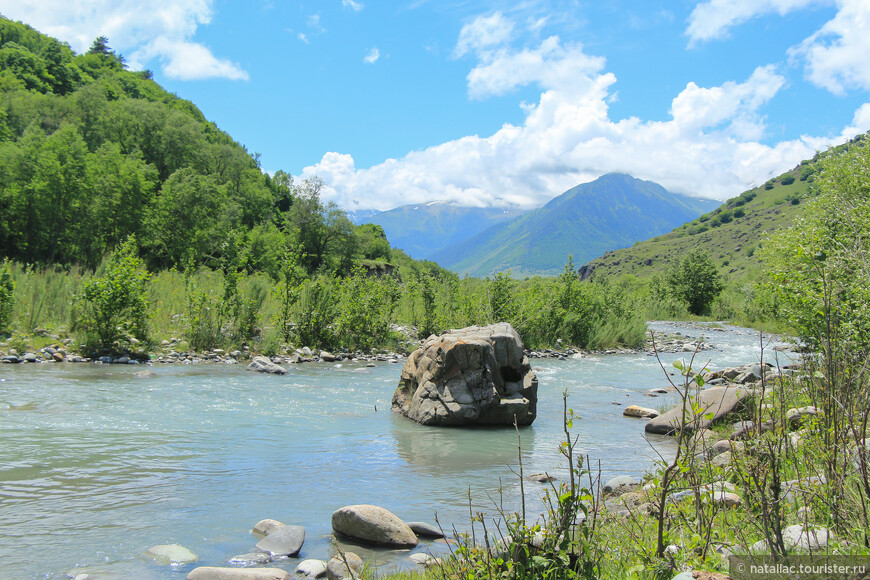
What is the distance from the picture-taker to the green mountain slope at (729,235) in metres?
118

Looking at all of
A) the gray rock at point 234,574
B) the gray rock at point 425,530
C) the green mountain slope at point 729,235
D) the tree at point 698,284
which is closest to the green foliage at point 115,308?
the gray rock at point 234,574

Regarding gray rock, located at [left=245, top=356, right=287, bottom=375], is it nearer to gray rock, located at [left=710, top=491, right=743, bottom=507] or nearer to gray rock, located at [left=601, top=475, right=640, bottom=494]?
gray rock, located at [left=601, top=475, right=640, bottom=494]

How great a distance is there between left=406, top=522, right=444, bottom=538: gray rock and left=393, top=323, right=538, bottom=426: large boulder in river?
529 cm

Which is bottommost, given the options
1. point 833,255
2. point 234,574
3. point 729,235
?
point 234,574

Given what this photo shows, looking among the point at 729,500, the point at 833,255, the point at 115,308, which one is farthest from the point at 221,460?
the point at 115,308

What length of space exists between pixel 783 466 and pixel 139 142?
66.7 meters

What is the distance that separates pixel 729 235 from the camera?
134m

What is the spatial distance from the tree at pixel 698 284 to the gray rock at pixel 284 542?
198ft

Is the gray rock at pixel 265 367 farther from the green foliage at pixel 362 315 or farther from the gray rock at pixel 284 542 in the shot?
the gray rock at pixel 284 542

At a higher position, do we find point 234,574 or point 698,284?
point 698,284

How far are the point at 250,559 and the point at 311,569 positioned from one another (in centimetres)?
66

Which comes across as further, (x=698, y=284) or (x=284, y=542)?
(x=698, y=284)

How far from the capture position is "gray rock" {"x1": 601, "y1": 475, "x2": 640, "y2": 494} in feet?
21.2

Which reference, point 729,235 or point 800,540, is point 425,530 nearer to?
point 800,540
